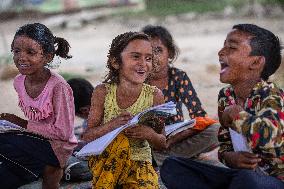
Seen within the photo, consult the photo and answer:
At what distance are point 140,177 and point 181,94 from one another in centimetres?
144

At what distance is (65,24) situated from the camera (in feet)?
53.4

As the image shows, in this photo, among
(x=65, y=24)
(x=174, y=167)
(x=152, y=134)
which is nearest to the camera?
(x=174, y=167)

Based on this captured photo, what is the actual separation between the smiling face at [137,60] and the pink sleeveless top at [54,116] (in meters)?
0.43

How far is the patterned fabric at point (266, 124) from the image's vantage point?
113 inches

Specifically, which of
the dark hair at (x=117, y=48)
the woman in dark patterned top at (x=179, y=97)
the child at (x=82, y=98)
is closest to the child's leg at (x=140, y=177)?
the dark hair at (x=117, y=48)

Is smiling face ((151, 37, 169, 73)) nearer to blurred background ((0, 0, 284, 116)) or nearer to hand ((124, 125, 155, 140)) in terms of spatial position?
hand ((124, 125, 155, 140))

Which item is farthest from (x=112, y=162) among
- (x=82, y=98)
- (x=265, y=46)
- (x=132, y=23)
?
(x=132, y=23)

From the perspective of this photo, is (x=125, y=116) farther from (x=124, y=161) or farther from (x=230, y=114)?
(x=230, y=114)

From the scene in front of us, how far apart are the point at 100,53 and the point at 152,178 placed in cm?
911

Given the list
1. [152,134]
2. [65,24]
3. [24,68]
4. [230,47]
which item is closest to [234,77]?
[230,47]

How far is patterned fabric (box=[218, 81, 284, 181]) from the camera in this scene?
2.86 metres

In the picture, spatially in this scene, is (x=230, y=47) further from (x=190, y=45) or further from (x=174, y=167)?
(x=190, y=45)

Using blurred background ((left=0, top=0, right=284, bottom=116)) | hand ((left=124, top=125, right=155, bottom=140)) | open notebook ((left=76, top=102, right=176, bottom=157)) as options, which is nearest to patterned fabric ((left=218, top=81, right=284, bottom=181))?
open notebook ((left=76, top=102, right=176, bottom=157))

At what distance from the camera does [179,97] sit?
4852 mm
